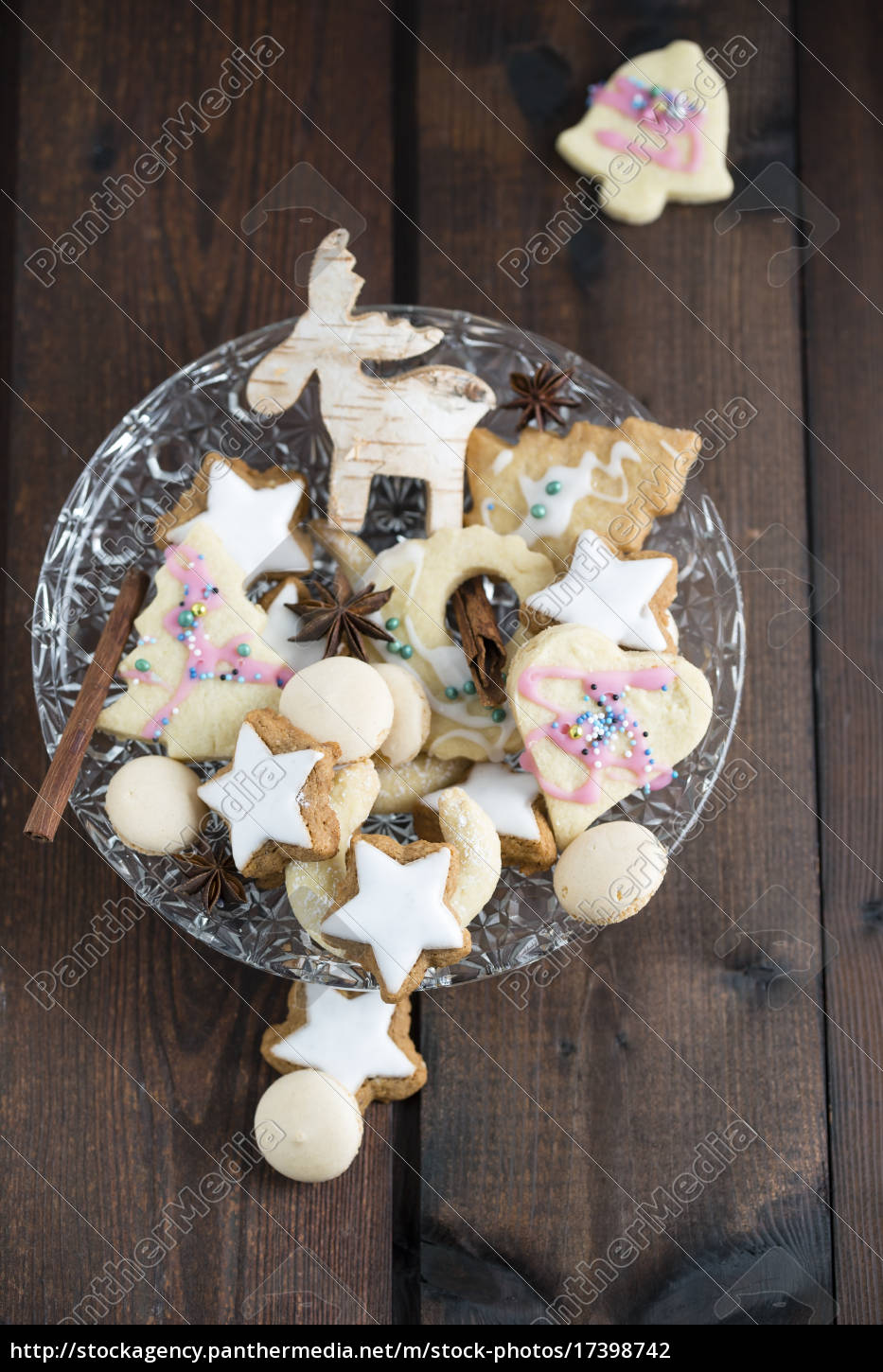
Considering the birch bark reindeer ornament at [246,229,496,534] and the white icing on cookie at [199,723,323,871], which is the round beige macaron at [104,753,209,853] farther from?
the birch bark reindeer ornament at [246,229,496,534]

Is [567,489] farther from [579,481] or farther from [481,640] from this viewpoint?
[481,640]

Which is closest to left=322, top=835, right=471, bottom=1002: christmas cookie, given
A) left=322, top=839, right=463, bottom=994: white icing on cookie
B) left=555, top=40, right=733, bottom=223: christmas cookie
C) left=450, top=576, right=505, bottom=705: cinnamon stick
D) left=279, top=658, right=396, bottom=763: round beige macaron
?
left=322, top=839, right=463, bottom=994: white icing on cookie

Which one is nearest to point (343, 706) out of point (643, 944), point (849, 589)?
point (643, 944)

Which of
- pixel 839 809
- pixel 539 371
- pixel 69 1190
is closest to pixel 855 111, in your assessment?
pixel 539 371

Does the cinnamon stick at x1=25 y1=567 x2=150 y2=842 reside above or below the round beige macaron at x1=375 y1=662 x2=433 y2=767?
below

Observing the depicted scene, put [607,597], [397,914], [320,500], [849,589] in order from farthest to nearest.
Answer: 1. [849,589]
2. [320,500]
3. [607,597]
4. [397,914]

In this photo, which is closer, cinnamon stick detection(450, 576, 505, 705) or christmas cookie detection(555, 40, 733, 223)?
cinnamon stick detection(450, 576, 505, 705)

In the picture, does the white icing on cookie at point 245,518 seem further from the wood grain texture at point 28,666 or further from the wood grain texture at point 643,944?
the wood grain texture at point 643,944

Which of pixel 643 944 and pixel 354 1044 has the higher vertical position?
pixel 643 944

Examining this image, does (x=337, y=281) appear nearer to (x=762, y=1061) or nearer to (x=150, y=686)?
(x=150, y=686)
